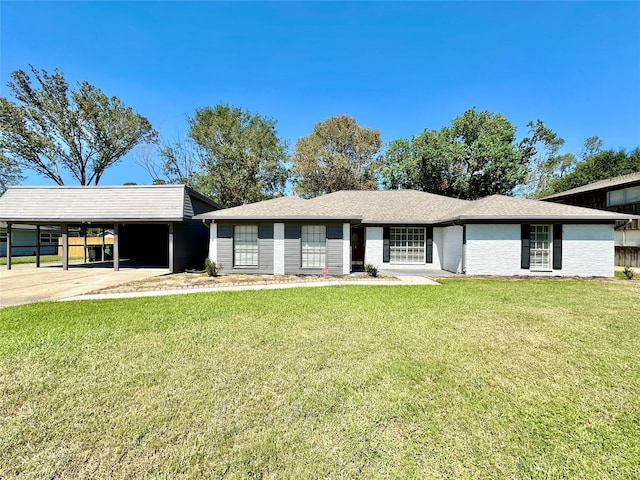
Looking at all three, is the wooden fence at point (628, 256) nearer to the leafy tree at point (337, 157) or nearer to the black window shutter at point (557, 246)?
the black window shutter at point (557, 246)

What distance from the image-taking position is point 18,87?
2298 cm

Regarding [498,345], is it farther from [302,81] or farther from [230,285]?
[302,81]

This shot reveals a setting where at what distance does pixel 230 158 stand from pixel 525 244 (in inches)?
936

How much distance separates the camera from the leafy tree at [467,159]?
23812mm

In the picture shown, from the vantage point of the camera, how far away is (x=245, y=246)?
13.0 m

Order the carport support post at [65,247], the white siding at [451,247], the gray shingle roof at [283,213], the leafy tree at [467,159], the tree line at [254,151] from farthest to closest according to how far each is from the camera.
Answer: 1. the tree line at [254,151]
2. the leafy tree at [467,159]
3. the carport support post at [65,247]
4. the white siding at [451,247]
5. the gray shingle roof at [283,213]

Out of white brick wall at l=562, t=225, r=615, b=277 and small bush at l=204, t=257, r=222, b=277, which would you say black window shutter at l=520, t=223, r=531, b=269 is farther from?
small bush at l=204, t=257, r=222, b=277

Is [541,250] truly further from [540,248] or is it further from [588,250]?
[588,250]

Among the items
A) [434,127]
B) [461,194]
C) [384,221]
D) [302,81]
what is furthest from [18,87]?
[461,194]

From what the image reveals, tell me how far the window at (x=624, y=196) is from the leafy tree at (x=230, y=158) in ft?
85.6

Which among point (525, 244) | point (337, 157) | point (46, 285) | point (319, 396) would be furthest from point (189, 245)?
point (337, 157)

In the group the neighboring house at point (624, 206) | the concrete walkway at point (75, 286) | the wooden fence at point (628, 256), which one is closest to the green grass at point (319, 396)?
the concrete walkway at point (75, 286)

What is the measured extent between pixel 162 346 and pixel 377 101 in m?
23.1

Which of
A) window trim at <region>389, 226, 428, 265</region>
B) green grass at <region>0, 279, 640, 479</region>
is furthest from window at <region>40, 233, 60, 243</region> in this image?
window trim at <region>389, 226, 428, 265</region>
